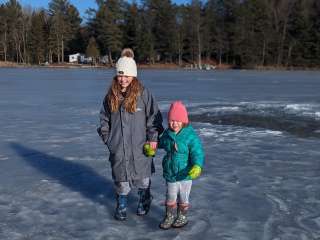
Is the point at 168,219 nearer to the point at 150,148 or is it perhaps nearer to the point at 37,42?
the point at 150,148

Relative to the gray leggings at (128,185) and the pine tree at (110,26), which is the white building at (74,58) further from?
the gray leggings at (128,185)

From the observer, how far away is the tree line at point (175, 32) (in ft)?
204

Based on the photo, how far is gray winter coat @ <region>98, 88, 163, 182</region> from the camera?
3.75m

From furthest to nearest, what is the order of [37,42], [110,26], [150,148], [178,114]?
[37,42], [110,26], [150,148], [178,114]

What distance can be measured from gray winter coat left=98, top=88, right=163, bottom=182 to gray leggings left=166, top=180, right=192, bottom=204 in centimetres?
27

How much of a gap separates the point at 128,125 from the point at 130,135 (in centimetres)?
8

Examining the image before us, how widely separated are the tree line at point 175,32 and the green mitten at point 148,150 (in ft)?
193

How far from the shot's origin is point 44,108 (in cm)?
1247

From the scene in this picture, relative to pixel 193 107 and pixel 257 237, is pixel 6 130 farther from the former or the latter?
pixel 257 237

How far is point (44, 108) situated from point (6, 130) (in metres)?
3.83

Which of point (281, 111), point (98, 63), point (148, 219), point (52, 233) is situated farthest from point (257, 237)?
point (98, 63)

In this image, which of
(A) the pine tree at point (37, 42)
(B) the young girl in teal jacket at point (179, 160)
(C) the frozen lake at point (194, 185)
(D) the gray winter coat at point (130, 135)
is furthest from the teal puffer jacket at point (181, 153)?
(A) the pine tree at point (37, 42)

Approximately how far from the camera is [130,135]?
12.4 ft

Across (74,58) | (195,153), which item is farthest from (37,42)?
(195,153)
